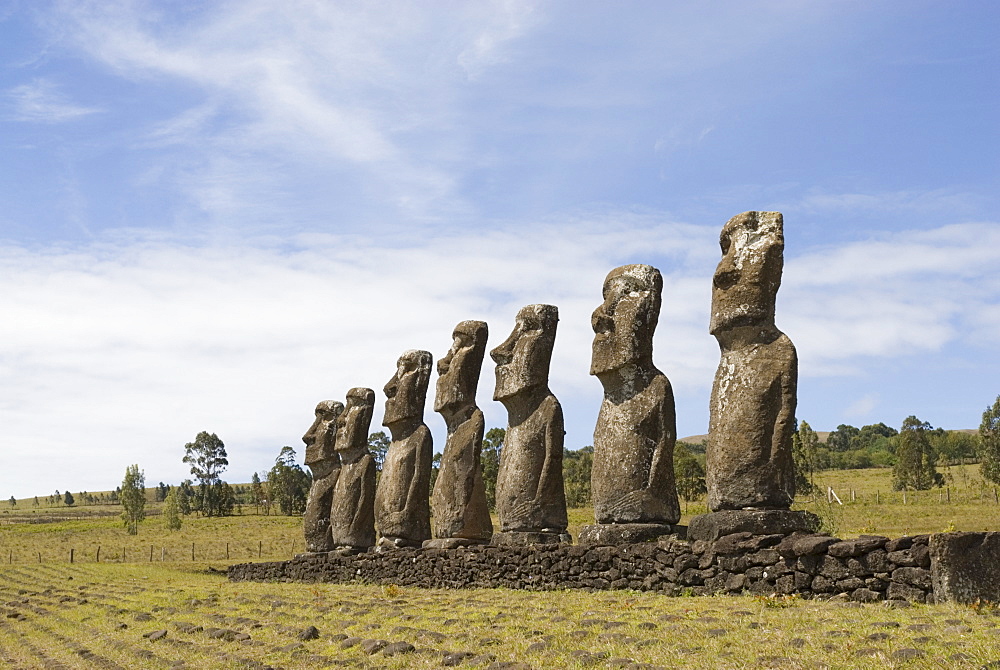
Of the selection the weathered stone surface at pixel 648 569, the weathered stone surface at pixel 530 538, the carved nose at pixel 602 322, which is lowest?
the weathered stone surface at pixel 648 569

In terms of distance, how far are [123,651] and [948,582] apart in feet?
33.4

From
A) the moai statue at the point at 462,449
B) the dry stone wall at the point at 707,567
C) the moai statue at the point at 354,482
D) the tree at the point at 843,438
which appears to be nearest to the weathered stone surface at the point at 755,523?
the dry stone wall at the point at 707,567

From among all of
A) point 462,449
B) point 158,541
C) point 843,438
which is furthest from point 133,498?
point 843,438

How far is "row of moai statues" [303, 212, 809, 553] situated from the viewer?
1162 centimetres

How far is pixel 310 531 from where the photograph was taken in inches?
858

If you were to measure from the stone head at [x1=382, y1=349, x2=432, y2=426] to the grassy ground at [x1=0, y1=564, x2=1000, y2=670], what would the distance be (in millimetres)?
3691

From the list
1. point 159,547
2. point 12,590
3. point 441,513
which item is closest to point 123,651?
point 441,513

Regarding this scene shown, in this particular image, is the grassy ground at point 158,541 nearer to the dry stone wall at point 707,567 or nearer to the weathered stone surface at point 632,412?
the dry stone wall at point 707,567

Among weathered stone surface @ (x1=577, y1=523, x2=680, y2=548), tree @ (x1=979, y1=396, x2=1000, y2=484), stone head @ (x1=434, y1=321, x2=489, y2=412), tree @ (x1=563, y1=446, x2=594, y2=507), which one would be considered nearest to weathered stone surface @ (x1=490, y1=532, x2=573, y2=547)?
weathered stone surface @ (x1=577, y1=523, x2=680, y2=548)

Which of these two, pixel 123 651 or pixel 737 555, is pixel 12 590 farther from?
pixel 737 555

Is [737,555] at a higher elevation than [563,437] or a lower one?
lower

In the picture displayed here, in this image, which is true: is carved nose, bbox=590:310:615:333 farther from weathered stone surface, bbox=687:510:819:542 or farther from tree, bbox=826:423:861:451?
tree, bbox=826:423:861:451

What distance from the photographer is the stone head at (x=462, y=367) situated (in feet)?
59.5

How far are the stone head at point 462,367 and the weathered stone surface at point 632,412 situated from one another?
4384 millimetres
